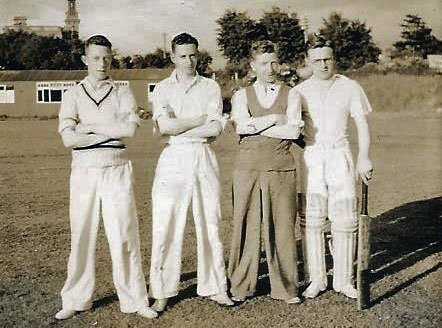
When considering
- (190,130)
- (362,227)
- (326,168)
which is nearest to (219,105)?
(190,130)

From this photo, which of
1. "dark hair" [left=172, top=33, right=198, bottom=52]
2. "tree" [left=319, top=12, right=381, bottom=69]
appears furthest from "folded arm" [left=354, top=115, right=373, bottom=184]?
"tree" [left=319, top=12, right=381, bottom=69]

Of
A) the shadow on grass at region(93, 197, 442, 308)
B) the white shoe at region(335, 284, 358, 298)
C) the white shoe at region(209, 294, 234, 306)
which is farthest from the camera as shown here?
the shadow on grass at region(93, 197, 442, 308)

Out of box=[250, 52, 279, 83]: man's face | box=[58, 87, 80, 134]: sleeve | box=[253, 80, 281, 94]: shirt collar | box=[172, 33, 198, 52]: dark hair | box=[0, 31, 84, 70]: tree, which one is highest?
box=[0, 31, 84, 70]: tree

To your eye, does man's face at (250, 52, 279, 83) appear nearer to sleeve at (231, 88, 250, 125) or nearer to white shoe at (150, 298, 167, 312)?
sleeve at (231, 88, 250, 125)

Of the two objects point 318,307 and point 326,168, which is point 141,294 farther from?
point 326,168

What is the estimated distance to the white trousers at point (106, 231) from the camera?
9.57 feet

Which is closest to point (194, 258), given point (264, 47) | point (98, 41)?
point (264, 47)

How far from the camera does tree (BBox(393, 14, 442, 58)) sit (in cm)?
385

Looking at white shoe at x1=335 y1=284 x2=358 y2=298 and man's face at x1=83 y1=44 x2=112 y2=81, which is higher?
man's face at x1=83 y1=44 x2=112 y2=81

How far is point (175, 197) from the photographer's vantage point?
119 inches

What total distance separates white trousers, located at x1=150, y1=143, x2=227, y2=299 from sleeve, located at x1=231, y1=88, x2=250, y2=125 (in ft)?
0.70

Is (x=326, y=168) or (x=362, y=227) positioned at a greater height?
(x=326, y=168)

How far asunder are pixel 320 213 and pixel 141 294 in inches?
40.3

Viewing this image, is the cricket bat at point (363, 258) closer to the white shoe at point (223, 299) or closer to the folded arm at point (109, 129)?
the white shoe at point (223, 299)
